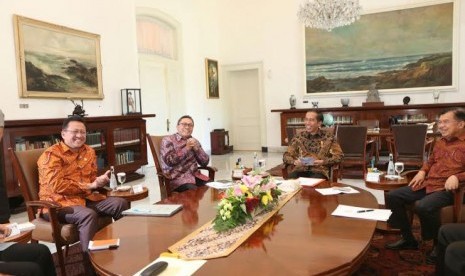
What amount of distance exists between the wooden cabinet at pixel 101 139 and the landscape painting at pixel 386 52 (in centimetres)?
508

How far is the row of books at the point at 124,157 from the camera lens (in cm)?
655

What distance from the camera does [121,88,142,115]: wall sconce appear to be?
702 centimetres

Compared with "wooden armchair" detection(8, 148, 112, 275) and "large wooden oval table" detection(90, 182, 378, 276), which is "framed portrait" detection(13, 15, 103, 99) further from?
"large wooden oval table" detection(90, 182, 378, 276)

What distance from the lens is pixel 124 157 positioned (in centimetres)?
670

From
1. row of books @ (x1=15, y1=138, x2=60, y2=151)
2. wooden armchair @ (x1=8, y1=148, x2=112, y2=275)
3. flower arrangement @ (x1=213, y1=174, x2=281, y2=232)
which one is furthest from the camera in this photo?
row of books @ (x1=15, y1=138, x2=60, y2=151)

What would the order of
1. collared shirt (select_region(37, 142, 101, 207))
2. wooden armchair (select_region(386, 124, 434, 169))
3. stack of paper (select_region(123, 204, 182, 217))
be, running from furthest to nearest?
wooden armchair (select_region(386, 124, 434, 169)) → collared shirt (select_region(37, 142, 101, 207)) → stack of paper (select_region(123, 204, 182, 217))

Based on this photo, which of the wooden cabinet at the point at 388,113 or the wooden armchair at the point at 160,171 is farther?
the wooden cabinet at the point at 388,113

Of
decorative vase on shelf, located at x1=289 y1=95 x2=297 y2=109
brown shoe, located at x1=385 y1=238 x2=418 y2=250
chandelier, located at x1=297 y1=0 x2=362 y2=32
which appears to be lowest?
brown shoe, located at x1=385 y1=238 x2=418 y2=250

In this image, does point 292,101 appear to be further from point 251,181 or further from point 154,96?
point 251,181

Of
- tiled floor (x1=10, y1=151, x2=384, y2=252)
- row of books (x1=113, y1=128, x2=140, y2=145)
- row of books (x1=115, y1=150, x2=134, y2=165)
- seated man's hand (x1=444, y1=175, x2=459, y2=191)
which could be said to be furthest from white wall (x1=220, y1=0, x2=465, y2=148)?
seated man's hand (x1=444, y1=175, x2=459, y2=191)

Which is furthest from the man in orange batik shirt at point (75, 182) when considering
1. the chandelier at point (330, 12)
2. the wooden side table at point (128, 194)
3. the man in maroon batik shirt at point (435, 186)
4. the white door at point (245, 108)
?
the white door at point (245, 108)

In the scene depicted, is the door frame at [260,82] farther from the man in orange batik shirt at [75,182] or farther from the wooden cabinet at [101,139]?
the man in orange batik shirt at [75,182]

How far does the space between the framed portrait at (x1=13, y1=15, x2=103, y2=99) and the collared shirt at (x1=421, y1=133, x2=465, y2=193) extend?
5.25 m

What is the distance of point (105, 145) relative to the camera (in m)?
6.26
